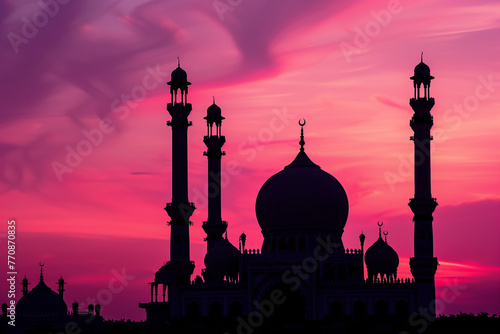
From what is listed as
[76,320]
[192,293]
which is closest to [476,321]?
[192,293]

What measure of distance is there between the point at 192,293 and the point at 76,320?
7.83 metres

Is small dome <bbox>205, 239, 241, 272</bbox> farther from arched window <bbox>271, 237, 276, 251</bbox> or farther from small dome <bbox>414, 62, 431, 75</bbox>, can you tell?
small dome <bbox>414, 62, 431, 75</bbox>

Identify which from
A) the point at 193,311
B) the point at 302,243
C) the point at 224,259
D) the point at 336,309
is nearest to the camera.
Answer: the point at 336,309

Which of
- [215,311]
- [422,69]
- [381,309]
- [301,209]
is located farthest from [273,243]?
[422,69]

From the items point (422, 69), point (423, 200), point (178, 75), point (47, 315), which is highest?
point (178, 75)

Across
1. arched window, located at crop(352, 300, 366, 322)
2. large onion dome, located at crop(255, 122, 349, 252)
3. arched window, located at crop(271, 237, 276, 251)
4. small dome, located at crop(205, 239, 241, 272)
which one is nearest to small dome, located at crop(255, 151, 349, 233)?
large onion dome, located at crop(255, 122, 349, 252)

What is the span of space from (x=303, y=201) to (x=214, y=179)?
9444 millimetres

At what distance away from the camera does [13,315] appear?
8338 centimetres

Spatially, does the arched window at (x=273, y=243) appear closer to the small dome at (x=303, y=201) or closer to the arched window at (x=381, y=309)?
the small dome at (x=303, y=201)

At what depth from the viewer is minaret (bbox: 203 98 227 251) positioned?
93812 mm

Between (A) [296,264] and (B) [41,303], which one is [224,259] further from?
(B) [41,303]

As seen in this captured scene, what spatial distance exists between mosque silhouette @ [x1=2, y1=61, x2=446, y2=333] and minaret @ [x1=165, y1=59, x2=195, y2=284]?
7 cm

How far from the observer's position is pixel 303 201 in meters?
87.9

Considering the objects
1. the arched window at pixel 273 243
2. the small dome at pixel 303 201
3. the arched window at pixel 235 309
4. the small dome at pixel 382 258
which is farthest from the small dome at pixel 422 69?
the arched window at pixel 235 309
